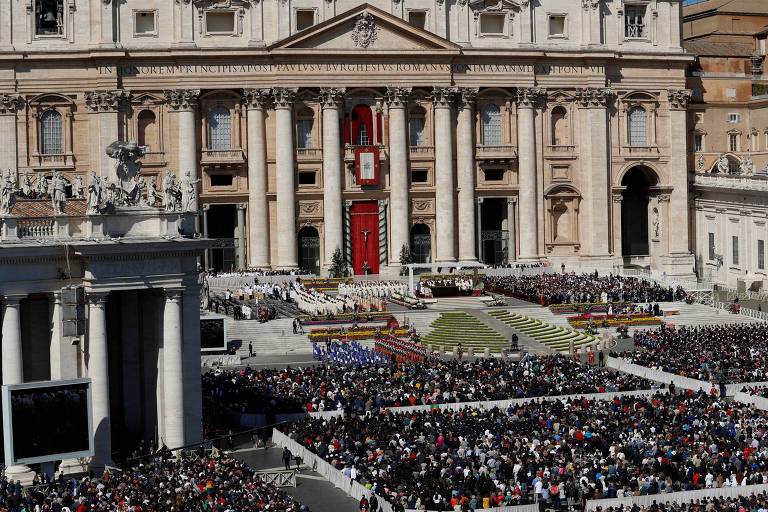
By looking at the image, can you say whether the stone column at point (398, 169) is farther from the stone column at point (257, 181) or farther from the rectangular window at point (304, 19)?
the stone column at point (257, 181)

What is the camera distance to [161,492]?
143 feet

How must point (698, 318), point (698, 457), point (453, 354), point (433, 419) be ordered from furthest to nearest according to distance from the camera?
point (698, 318) → point (453, 354) → point (433, 419) → point (698, 457)

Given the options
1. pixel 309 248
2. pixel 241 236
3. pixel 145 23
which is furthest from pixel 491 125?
pixel 145 23

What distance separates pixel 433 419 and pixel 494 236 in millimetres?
58595

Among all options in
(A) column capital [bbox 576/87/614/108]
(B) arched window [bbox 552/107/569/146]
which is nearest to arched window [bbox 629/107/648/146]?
(A) column capital [bbox 576/87/614/108]

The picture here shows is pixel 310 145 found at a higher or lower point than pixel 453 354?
higher

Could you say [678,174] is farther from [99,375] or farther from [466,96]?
[99,375]

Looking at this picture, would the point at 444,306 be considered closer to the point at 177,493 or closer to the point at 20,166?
the point at 20,166

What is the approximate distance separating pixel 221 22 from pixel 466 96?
1935 centimetres

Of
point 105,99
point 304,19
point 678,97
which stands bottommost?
point 105,99

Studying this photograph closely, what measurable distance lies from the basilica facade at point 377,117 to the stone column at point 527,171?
16 centimetres

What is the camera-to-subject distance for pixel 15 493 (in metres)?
44.7

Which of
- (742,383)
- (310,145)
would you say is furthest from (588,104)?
(742,383)

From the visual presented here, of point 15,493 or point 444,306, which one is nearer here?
point 15,493
